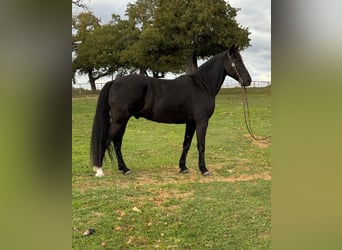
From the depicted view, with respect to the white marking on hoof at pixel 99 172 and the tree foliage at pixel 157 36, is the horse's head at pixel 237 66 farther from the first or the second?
the white marking on hoof at pixel 99 172

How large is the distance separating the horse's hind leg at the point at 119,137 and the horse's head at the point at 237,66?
38.1 inches

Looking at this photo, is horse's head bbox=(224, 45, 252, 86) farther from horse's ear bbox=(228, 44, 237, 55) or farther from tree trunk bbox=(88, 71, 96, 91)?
tree trunk bbox=(88, 71, 96, 91)

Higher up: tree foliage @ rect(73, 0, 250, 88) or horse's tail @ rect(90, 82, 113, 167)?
tree foliage @ rect(73, 0, 250, 88)

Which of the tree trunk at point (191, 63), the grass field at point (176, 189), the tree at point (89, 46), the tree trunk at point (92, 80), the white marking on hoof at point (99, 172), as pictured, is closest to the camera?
the grass field at point (176, 189)

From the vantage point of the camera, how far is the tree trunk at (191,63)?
238cm

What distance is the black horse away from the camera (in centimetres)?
245

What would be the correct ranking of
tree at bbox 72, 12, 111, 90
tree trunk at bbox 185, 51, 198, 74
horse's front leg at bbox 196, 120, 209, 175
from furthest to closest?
horse's front leg at bbox 196, 120, 209, 175
tree trunk at bbox 185, 51, 198, 74
tree at bbox 72, 12, 111, 90

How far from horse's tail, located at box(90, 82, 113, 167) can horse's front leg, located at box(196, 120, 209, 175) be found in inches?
30.9

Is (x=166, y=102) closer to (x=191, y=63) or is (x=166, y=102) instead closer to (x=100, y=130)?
(x=191, y=63)

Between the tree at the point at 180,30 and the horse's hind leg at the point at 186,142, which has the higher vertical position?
the tree at the point at 180,30

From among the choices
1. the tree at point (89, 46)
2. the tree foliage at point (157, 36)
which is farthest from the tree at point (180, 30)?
the tree at point (89, 46)

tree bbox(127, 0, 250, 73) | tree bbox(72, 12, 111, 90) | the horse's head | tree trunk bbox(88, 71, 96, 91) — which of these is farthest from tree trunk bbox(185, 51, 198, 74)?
tree trunk bbox(88, 71, 96, 91)
